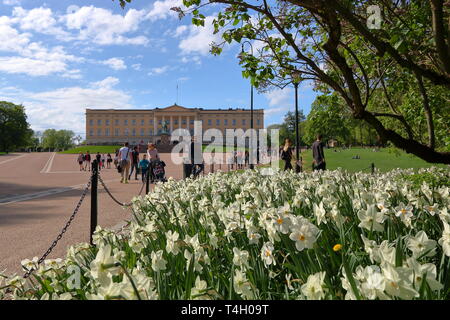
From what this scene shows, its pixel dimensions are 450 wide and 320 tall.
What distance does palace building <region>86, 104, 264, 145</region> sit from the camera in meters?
105

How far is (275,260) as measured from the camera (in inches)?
76.9

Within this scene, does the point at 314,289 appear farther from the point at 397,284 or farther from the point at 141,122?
the point at 141,122

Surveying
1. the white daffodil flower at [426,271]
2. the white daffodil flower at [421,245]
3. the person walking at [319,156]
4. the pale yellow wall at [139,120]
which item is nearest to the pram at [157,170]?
the person walking at [319,156]

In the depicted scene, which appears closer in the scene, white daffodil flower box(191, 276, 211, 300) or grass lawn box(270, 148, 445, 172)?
white daffodil flower box(191, 276, 211, 300)

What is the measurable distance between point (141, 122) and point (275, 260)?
10864 centimetres

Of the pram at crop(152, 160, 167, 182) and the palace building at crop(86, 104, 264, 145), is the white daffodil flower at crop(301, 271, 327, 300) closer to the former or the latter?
the pram at crop(152, 160, 167, 182)

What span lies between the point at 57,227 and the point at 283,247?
4.72m

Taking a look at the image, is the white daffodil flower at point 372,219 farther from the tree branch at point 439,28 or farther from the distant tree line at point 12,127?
the distant tree line at point 12,127

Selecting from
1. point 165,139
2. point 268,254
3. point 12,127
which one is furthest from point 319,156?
point 12,127

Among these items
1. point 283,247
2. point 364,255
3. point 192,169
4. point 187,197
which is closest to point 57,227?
point 187,197

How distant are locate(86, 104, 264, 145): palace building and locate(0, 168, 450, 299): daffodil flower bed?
336 ft

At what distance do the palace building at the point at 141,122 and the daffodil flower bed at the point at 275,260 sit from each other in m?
102

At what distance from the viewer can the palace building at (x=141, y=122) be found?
104875 millimetres

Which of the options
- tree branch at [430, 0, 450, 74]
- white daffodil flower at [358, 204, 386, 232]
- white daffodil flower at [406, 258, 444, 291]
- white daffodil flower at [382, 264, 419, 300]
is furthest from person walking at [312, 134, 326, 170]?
white daffodil flower at [382, 264, 419, 300]
